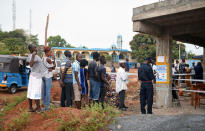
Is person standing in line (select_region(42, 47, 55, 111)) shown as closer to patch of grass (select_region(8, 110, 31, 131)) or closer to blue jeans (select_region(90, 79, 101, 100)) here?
patch of grass (select_region(8, 110, 31, 131))

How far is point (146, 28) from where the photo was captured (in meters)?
7.02

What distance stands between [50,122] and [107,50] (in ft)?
127

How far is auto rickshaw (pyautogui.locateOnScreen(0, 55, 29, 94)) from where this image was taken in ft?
33.8

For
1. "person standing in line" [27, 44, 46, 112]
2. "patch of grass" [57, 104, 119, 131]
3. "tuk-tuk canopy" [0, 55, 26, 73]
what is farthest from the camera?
"tuk-tuk canopy" [0, 55, 26, 73]

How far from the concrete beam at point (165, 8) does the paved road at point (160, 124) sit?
3.18 m

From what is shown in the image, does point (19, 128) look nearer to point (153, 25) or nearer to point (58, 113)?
point (58, 113)

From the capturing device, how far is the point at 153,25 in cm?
732

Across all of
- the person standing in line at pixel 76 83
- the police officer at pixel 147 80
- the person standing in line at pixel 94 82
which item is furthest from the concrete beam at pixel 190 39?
the person standing in line at pixel 76 83

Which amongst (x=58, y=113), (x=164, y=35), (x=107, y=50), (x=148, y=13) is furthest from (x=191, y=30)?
(x=107, y=50)

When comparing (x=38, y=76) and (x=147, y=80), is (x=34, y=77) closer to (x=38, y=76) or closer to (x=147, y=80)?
(x=38, y=76)

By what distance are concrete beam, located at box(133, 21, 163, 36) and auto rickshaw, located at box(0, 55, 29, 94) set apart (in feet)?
22.9

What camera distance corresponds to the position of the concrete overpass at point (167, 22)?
19.2 feet

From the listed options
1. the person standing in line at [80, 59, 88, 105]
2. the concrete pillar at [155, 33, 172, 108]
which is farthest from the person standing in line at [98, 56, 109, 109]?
the concrete pillar at [155, 33, 172, 108]

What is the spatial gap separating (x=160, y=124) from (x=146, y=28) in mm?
4084
